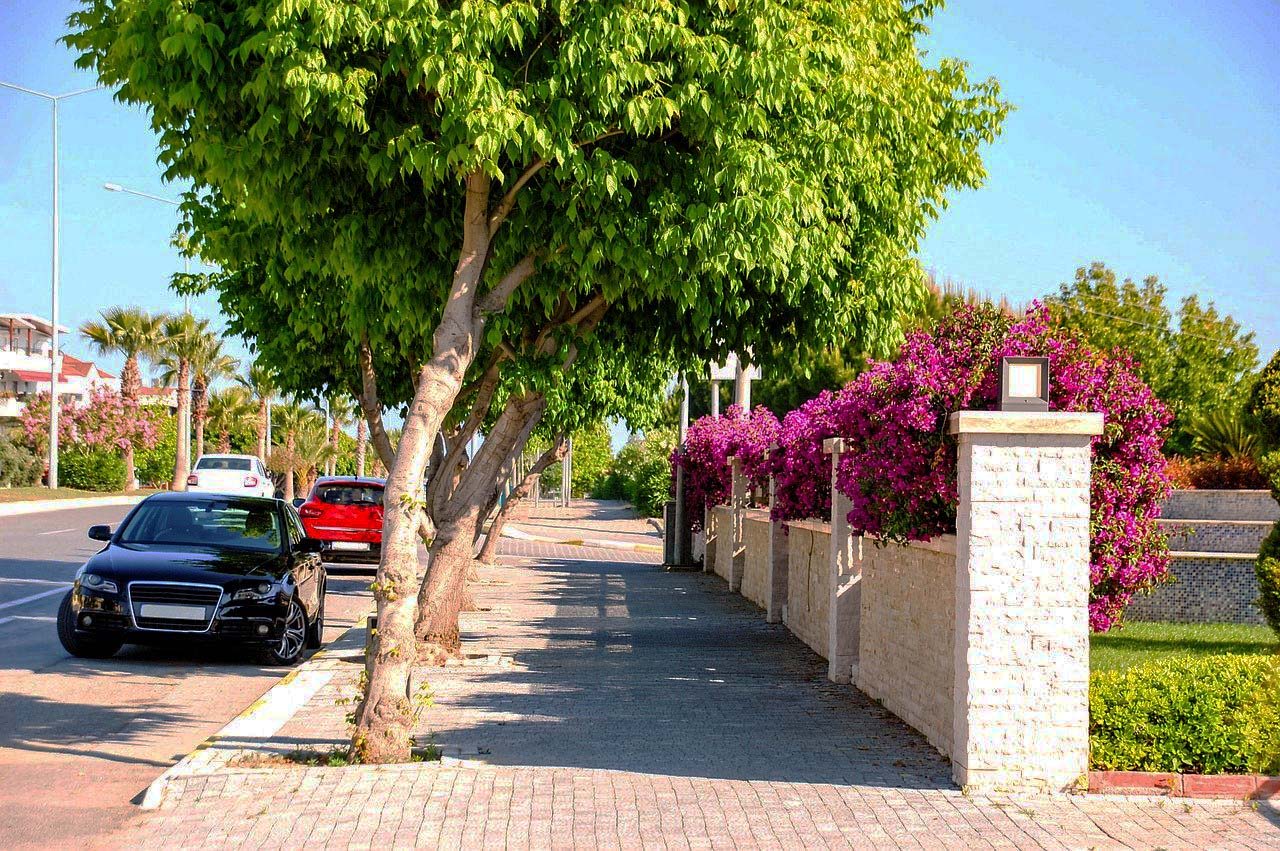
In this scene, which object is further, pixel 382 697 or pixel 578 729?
pixel 578 729

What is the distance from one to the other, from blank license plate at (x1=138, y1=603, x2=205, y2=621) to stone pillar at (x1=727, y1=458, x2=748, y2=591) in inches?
437

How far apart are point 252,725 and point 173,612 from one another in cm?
336

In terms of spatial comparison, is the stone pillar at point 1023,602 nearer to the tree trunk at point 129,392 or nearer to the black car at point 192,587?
the black car at point 192,587

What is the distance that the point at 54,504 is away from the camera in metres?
46.9

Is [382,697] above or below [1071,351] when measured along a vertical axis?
below

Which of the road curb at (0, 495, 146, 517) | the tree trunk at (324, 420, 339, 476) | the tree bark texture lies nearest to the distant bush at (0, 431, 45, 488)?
the road curb at (0, 495, 146, 517)

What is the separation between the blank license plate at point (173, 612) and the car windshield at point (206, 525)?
1.33m

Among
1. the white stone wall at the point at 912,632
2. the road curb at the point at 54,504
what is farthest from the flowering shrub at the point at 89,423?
the white stone wall at the point at 912,632

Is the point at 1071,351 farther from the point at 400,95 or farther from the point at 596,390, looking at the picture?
the point at 596,390

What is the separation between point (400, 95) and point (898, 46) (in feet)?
15.3

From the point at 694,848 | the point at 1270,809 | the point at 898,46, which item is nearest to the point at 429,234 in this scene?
the point at 898,46

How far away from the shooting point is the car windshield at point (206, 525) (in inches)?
532

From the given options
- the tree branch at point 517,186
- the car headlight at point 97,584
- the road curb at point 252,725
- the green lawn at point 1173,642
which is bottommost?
the road curb at point 252,725

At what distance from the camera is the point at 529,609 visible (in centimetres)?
1897
